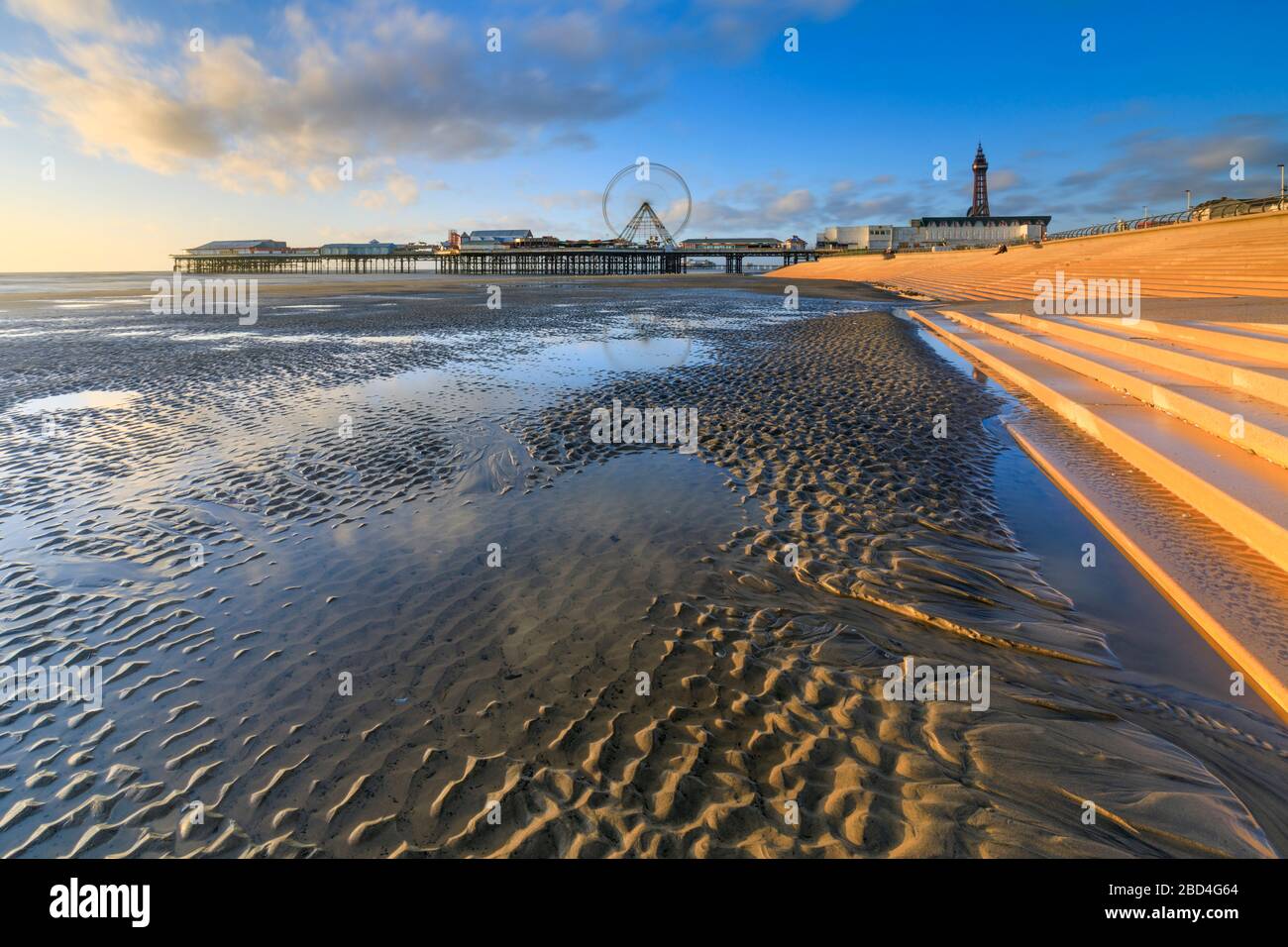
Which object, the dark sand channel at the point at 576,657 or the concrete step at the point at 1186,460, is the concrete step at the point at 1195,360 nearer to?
the concrete step at the point at 1186,460

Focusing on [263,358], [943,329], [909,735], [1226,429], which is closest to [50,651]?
[909,735]

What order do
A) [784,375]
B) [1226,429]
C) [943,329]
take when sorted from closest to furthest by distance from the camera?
[1226,429] < [784,375] < [943,329]

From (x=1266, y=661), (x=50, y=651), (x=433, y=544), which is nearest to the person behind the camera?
(x=1266, y=661)

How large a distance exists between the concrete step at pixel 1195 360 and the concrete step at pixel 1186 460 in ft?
2.83

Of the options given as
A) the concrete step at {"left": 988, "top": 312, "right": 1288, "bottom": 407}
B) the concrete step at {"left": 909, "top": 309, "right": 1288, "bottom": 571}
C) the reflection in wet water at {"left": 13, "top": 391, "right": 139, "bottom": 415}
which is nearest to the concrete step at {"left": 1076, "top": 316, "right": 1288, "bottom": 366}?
the concrete step at {"left": 988, "top": 312, "right": 1288, "bottom": 407}

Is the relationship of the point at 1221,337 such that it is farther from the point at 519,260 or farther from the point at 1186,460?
the point at 519,260

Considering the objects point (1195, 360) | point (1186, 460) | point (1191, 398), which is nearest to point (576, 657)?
point (1186, 460)

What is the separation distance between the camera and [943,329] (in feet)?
72.9

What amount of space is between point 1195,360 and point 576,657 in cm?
1092

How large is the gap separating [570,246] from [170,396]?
175m

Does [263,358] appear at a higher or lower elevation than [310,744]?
higher

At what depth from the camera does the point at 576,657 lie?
438 cm

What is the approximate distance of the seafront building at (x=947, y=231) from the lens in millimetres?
143375

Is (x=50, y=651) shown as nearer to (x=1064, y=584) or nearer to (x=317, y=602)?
(x=317, y=602)
